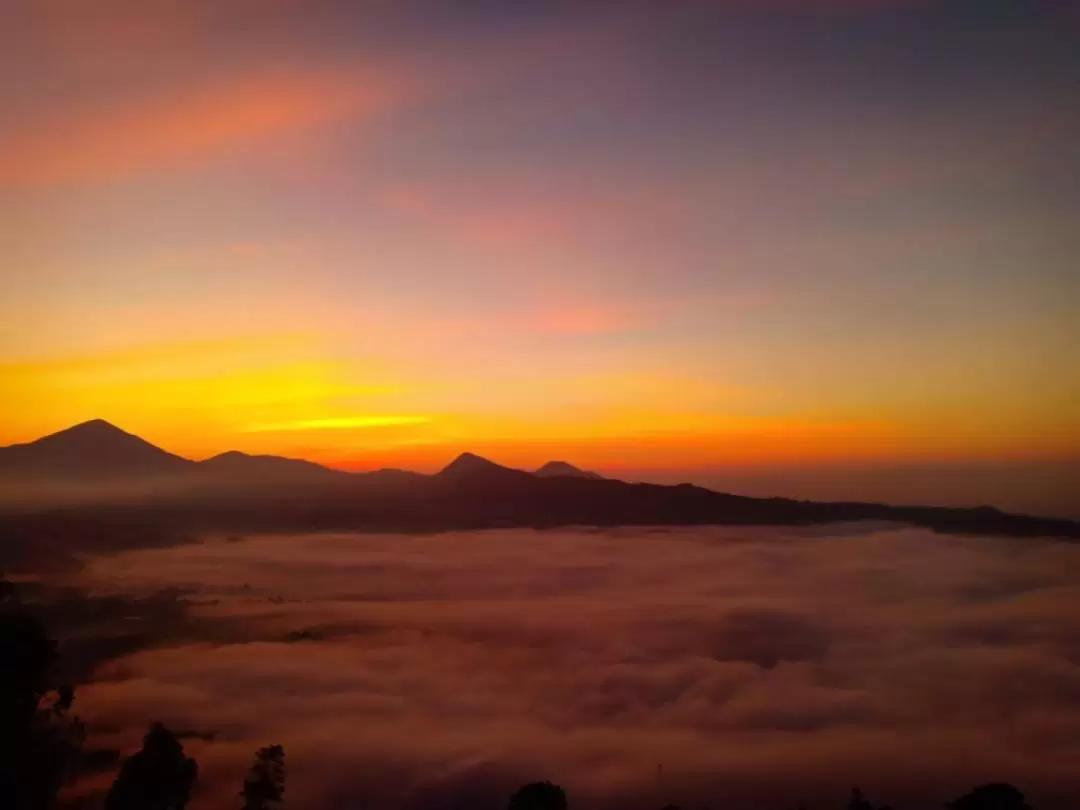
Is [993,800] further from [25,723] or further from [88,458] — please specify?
[88,458]

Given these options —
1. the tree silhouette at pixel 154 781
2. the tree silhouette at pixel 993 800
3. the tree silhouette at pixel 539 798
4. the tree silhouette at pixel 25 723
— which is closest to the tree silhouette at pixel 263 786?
the tree silhouette at pixel 154 781

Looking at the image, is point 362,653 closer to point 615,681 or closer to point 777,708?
point 615,681

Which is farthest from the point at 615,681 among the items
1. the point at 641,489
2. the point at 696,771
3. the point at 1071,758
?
the point at 641,489

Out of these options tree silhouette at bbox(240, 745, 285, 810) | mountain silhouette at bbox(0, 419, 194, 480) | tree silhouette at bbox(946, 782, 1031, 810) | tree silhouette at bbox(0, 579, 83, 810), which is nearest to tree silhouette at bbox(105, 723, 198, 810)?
tree silhouette at bbox(0, 579, 83, 810)

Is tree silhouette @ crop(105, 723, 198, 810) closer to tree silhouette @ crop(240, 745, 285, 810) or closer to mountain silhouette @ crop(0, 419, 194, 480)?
tree silhouette @ crop(240, 745, 285, 810)

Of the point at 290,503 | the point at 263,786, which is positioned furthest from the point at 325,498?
the point at 263,786

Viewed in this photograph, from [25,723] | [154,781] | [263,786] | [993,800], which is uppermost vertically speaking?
[25,723]

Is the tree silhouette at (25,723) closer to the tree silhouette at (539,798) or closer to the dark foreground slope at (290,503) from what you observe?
the tree silhouette at (539,798)
